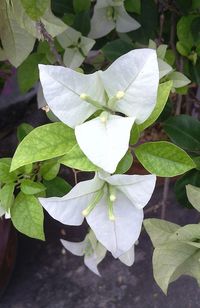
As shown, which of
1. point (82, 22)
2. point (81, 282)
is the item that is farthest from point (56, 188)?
point (81, 282)

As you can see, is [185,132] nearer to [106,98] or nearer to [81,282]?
[106,98]

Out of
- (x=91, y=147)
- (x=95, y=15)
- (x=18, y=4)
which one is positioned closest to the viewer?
(x=91, y=147)

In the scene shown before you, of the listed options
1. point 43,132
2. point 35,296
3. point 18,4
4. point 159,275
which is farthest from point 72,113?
point 35,296

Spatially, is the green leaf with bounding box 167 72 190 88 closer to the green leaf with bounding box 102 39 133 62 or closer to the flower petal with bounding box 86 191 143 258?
the green leaf with bounding box 102 39 133 62

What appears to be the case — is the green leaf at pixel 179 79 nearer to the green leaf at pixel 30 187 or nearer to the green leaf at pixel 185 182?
the green leaf at pixel 185 182

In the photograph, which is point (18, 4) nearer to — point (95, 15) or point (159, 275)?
point (95, 15)

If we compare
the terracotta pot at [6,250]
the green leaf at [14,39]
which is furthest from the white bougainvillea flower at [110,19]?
the terracotta pot at [6,250]
